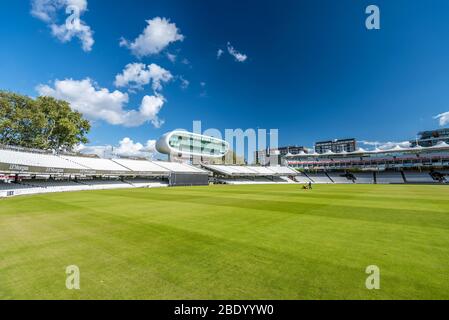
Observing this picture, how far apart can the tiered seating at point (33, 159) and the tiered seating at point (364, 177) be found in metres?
82.0

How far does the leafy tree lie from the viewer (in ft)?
134

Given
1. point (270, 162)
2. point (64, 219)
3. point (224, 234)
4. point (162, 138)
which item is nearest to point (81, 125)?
point (162, 138)

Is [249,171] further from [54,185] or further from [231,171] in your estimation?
[54,185]

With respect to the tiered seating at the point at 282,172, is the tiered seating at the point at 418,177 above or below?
below

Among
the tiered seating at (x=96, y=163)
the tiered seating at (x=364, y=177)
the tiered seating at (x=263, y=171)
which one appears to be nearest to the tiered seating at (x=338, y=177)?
the tiered seating at (x=364, y=177)

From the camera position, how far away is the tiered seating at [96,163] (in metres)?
44.5

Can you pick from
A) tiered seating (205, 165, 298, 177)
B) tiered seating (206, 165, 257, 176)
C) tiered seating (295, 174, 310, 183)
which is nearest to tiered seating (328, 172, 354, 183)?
tiered seating (295, 174, 310, 183)

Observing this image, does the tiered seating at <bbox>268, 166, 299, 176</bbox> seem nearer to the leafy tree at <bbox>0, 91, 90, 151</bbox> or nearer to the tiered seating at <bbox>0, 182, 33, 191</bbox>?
the leafy tree at <bbox>0, 91, 90, 151</bbox>

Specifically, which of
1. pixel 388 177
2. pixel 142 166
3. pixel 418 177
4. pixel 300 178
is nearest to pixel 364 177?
pixel 388 177

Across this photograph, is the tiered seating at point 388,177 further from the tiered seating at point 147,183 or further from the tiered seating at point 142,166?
the tiered seating at point 142,166

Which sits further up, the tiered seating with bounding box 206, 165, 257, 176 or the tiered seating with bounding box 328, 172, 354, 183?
the tiered seating with bounding box 206, 165, 257, 176

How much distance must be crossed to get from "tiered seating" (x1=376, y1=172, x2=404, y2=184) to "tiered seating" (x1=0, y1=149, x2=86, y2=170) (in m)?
84.7

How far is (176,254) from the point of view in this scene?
21.3ft
